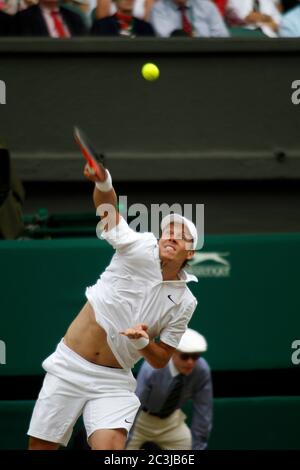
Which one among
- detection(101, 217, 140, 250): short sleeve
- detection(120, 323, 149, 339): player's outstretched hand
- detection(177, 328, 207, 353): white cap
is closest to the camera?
detection(120, 323, 149, 339): player's outstretched hand

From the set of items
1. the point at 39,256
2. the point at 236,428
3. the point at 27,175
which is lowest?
the point at 236,428

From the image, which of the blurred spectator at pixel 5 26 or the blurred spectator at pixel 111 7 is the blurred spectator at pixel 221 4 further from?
the blurred spectator at pixel 5 26

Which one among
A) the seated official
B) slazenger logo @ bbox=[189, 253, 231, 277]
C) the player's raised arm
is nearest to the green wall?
slazenger logo @ bbox=[189, 253, 231, 277]

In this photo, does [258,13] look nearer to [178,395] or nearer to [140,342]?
[178,395]

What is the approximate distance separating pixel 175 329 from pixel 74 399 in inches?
25.3

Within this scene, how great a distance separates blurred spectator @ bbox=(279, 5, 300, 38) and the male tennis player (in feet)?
10.4

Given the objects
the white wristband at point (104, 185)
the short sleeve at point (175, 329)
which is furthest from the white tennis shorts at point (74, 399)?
the white wristband at point (104, 185)

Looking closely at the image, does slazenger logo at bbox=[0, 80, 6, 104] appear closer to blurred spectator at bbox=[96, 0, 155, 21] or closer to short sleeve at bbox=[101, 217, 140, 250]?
blurred spectator at bbox=[96, 0, 155, 21]

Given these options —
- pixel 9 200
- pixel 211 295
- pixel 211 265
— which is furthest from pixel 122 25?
pixel 211 295

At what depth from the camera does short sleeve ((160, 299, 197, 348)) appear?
6.14 meters

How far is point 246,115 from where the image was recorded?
884 centimetres

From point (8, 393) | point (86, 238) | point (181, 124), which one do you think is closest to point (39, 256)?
point (86, 238)

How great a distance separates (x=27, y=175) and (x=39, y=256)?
2.92 ft

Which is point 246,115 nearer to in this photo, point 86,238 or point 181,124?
point 181,124
